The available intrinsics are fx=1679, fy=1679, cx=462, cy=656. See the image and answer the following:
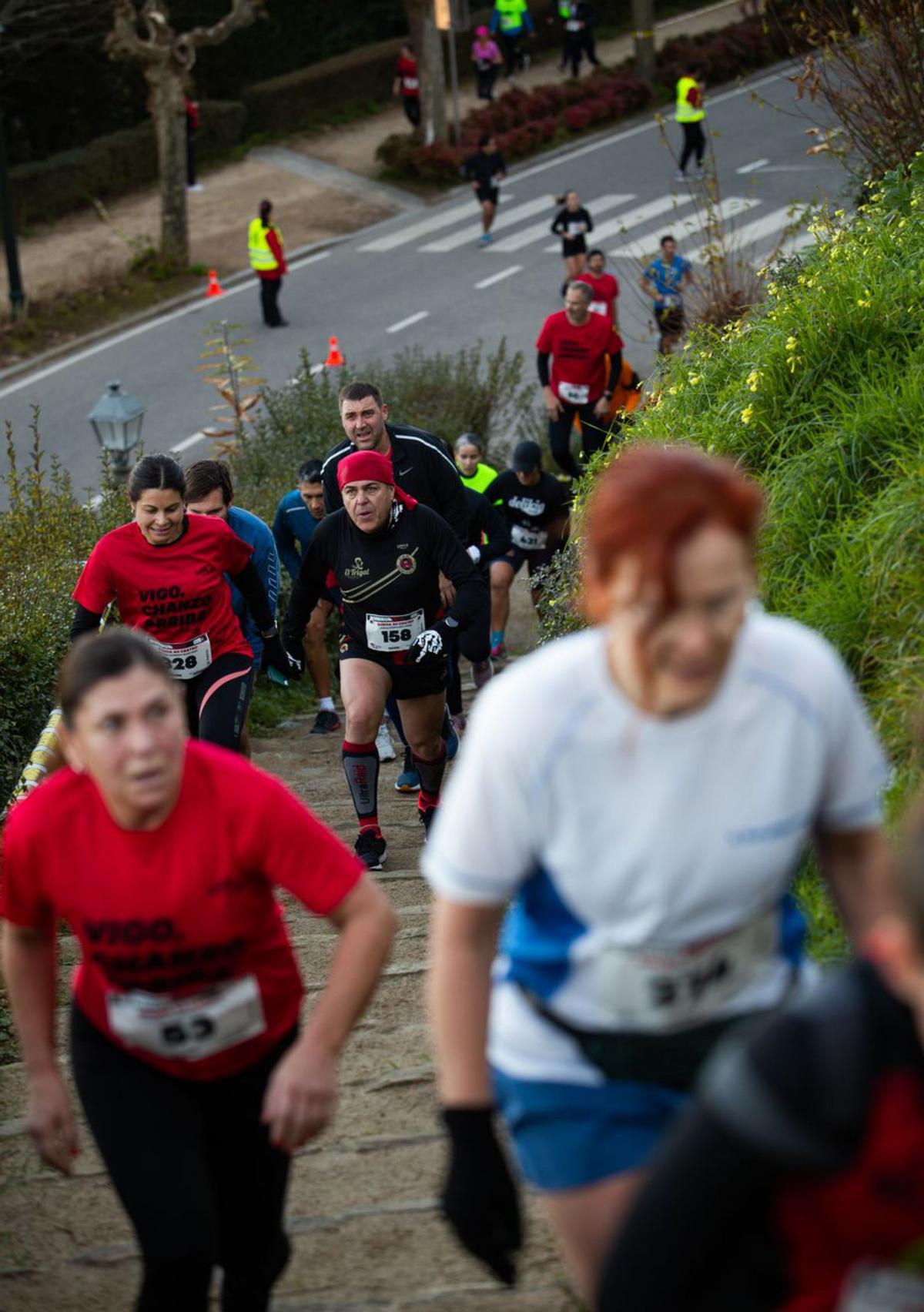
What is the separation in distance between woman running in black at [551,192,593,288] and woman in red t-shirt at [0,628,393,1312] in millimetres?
19052

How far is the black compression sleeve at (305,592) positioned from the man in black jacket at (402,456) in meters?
0.80

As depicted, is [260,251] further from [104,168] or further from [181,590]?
[181,590]

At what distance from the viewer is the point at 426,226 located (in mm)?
27828

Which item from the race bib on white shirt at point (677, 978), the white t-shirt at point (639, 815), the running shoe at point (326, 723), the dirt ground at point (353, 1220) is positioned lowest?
the running shoe at point (326, 723)

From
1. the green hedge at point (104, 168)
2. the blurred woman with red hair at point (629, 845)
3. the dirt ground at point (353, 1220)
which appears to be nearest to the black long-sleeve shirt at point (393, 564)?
the dirt ground at point (353, 1220)

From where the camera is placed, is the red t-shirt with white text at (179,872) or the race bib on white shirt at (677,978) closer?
the race bib on white shirt at (677,978)

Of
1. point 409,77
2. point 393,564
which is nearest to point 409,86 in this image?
point 409,77

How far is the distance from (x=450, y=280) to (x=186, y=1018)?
22488 millimetres

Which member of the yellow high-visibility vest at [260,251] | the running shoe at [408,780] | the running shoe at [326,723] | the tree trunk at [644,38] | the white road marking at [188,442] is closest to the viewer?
the running shoe at [408,780]

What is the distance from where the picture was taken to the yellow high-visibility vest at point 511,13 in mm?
33781

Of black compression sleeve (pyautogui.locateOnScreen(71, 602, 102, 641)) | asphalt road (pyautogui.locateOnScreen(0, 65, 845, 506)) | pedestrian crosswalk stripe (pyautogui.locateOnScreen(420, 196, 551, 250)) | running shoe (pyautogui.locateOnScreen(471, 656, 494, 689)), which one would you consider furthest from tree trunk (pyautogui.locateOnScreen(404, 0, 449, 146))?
black compression sleeve (pyautogui.locateOnScreen(71, 602, 102, 641))

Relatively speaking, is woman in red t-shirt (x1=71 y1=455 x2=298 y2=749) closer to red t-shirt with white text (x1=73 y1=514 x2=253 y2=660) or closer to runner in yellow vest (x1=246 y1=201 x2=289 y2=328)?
red t-shirt with white text (x1=73 y1=514 x2=253 y2=660)

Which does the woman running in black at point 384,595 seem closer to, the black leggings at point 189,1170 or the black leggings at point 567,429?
the black leggings at point 189,1170

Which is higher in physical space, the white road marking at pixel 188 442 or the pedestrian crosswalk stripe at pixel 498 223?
the pedestrian crosswalk stripe at pixel 498 223
